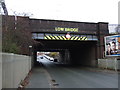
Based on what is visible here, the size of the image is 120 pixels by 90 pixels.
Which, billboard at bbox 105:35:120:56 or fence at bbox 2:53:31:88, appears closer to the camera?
fence at bbox 2:53:31:88

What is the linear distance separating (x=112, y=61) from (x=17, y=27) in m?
14.0

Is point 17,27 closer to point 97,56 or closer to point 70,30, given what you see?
point 70,30

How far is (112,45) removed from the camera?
100 feet

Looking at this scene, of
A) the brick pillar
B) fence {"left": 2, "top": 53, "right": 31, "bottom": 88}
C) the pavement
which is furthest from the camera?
the brick pillar

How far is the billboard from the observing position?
29.9 meters

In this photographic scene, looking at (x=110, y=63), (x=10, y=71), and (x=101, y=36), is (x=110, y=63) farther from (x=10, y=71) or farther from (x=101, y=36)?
(x=10, y=71)

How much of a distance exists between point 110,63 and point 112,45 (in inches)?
180

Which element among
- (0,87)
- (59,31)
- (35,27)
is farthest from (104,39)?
(0,87)

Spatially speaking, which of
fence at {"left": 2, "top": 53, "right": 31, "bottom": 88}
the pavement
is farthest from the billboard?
fence at {"left": 2, "top": 53, "right": 31, "bottom": 88}

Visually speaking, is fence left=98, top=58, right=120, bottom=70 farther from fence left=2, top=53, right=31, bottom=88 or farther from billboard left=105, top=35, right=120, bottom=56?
fence left=2, top=53, right=31, bottom=88

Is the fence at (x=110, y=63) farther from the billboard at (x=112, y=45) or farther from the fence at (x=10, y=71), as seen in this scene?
the fence at (x=10, y=71)

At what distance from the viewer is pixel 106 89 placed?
10195 mm

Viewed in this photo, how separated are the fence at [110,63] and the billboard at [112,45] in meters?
2.19

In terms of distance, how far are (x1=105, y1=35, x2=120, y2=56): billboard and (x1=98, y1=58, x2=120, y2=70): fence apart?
2189mm
